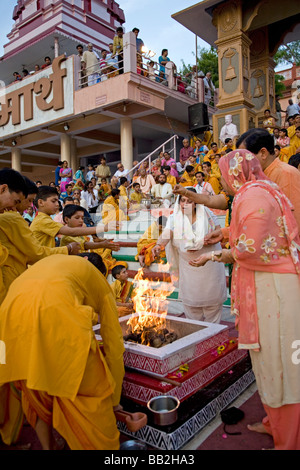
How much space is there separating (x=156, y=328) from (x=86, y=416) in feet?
4.84

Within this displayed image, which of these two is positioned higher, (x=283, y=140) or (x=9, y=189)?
(x=283, y=140)

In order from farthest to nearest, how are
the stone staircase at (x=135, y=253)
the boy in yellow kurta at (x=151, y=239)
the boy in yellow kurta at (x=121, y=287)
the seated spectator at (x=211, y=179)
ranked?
the seated spectator at (x=211, y=179) → the boy in yellow kurta at (x=151, y=239) → the stone staircase at (x=135, y=253) → the boy in yellow kurta at (x=121, y=287)

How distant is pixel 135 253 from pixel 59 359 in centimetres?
589

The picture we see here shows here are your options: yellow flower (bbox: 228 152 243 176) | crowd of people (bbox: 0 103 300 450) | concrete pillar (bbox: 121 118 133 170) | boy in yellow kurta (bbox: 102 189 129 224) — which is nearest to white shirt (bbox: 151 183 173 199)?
boy in yellow kurta (bbox: 102 189 129 224)

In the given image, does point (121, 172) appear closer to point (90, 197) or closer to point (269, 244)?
point (90, 197)

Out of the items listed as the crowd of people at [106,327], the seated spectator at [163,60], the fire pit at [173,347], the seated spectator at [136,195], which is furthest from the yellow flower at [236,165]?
the seated spectator at [163,60]

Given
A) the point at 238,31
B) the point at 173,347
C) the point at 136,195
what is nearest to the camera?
the point at 173,347

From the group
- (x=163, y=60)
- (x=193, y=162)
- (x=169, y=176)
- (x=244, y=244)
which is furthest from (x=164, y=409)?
(x=163, y=60)

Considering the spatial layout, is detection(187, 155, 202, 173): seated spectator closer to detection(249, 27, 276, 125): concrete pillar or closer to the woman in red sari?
detection(249, 27, 276, 125): concrete pillar

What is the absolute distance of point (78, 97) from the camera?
1329cm

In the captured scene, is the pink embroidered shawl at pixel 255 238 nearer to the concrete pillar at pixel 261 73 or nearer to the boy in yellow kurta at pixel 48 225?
the boy in yellow kurta at pixel 48 225

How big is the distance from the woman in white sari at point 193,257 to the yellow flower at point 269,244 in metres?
1.66

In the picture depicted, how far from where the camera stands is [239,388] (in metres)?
3.08

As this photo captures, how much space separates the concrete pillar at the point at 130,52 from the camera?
38.8 ft
